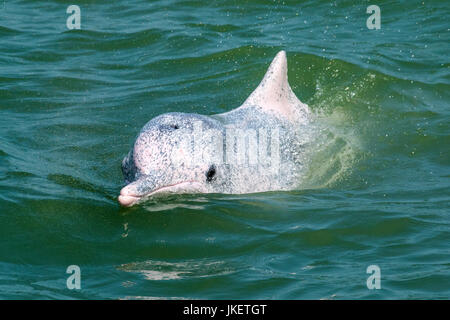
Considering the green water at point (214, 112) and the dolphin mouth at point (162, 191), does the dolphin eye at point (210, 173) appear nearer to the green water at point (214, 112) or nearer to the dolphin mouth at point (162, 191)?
the dolphin mouth at point (162, 191)

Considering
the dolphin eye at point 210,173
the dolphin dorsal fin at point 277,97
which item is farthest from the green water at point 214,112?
the dolphin dorsal fin at point 277,97

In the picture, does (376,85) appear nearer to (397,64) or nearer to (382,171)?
(397,64)

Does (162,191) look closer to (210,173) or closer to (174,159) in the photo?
(174,159)

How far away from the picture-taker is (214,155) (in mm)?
10305

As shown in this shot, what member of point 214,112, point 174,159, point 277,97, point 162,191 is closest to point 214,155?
point 174,159

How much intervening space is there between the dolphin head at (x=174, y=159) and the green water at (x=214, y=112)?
0.25m

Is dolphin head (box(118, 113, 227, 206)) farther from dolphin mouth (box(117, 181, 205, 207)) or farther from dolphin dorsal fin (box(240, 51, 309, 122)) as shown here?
dolphin dorsal fin (box(240, 51, 309, 122))

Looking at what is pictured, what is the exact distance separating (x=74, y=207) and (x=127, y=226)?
37.6 inches

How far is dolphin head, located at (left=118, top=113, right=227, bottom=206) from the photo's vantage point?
32.4 ft

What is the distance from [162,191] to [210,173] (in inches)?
26.0

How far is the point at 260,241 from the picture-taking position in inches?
374

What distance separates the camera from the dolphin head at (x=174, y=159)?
987 centimetres

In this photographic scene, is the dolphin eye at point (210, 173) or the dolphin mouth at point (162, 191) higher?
the dolphin eye at point (210, 173)

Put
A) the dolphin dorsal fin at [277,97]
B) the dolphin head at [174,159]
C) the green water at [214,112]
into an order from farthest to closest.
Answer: the dolphin dorsal fin at [277,97] < the dolphin head at [174,159] < the green water at [214,112]
